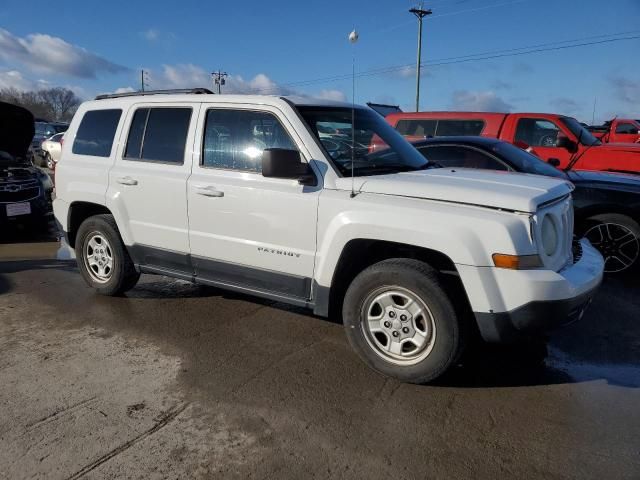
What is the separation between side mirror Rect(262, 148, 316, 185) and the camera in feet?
11.7

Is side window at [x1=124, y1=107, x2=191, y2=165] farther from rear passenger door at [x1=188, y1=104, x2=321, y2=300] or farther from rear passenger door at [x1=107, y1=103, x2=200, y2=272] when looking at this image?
rear passenger door at [x1=188, y1=104, x2=321, y2=300]

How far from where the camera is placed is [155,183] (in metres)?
4.53

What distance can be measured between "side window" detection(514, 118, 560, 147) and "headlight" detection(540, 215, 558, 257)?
686cm

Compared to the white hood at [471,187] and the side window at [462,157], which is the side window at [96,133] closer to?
the white hood at [471,187]

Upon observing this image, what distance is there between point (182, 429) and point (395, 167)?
2.45m

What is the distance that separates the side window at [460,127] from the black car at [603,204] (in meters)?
3.86

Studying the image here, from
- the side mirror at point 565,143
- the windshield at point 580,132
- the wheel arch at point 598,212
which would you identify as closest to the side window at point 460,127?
Answer: the windshield at point 580,132

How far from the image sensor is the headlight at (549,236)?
10.7 ft

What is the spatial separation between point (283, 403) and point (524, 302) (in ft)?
5.16

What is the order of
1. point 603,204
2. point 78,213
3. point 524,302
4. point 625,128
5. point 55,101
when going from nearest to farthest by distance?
1. point 524,302
2. point 78,213
3. point 603,204
4. point 625,128
5. point 55,101

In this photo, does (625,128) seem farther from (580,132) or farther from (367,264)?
(367,264)

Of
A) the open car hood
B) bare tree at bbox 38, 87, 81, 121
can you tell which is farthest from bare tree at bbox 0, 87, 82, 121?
the open car hood

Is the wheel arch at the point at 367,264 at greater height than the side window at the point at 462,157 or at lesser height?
lesser

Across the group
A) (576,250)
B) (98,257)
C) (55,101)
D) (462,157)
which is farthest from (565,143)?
(55,101)
